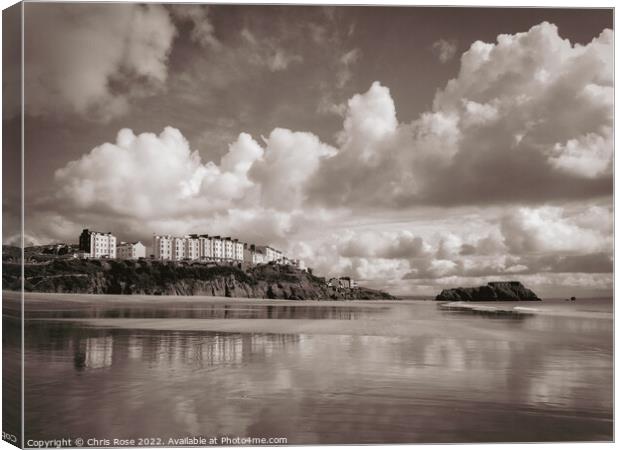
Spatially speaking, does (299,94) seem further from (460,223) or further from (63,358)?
(63,358)

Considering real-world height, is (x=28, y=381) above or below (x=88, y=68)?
below

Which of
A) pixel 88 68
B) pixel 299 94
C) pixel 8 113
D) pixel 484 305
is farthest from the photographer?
pixel 484 305

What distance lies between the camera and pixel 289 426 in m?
6.59

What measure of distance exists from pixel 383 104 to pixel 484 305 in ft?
15.4

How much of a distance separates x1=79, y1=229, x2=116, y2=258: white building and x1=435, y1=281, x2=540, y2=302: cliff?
5.59m

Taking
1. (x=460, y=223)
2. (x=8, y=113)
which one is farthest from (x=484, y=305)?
(x=8, y=113)

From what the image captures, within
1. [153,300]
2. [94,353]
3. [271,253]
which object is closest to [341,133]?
[271,253]

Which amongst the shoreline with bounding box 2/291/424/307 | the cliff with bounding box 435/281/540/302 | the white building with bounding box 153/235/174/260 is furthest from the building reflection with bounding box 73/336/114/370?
the cliff with bounding box 435/281/540/302

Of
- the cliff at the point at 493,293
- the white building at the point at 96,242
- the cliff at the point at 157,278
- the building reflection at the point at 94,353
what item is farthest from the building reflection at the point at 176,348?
the cliff at the point at 493,293

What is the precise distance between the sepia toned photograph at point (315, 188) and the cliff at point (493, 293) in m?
0.06

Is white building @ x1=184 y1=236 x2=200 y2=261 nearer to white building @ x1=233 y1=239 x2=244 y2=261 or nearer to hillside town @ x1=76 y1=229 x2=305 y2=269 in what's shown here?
hillside town @ x1=76 y1=229 x2=305 y2=269

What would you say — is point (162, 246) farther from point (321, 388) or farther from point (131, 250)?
point (321, 388)

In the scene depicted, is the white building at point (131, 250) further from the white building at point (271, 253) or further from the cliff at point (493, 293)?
the cliff at point (493, 293)

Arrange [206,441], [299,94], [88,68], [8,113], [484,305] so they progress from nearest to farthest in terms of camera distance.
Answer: [206,441]
[8,113]
[88,68]
[299,94]
[484,305]
